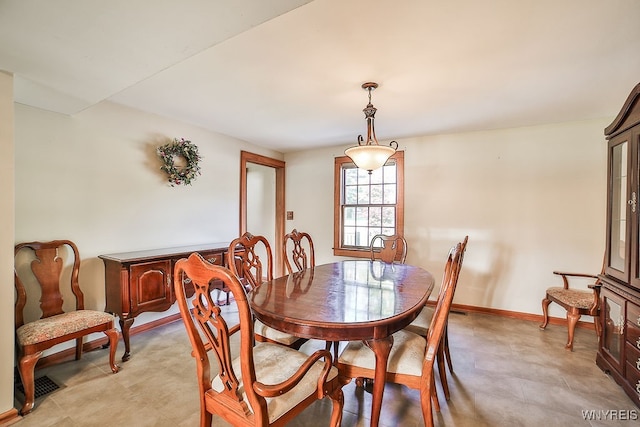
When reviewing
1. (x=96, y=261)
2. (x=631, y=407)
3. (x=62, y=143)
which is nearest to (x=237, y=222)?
(x=96, y=261)

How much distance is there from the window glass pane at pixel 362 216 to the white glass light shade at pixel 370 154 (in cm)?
203

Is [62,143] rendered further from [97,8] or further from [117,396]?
[117,396]

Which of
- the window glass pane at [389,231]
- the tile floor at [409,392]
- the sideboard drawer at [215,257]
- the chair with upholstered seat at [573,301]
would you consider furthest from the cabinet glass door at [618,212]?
the sideboard drawer at [215,257]

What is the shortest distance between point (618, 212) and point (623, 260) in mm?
397

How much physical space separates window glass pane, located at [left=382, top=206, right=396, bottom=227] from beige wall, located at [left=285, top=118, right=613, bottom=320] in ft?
0.65

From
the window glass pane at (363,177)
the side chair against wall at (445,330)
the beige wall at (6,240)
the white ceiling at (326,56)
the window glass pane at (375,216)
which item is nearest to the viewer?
the white ceiling at (326,56)

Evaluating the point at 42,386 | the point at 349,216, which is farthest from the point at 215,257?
the point at 349,216

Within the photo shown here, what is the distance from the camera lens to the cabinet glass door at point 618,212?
2141 mm

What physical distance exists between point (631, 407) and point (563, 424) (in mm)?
591

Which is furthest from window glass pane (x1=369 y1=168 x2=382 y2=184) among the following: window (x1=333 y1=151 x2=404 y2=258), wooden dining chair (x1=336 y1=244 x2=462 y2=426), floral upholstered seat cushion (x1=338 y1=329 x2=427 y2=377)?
floral upholstered seat cushion (x1=338 y1=329 x2=427 y2=377)

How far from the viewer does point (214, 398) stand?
4.27ft

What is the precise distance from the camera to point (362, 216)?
A: 14.6ft

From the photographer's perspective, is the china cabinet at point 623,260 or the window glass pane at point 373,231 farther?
the window glass pane at point 373,231

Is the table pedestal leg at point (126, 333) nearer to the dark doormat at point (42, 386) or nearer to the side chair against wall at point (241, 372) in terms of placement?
the dark doormat at point (42, 386)
